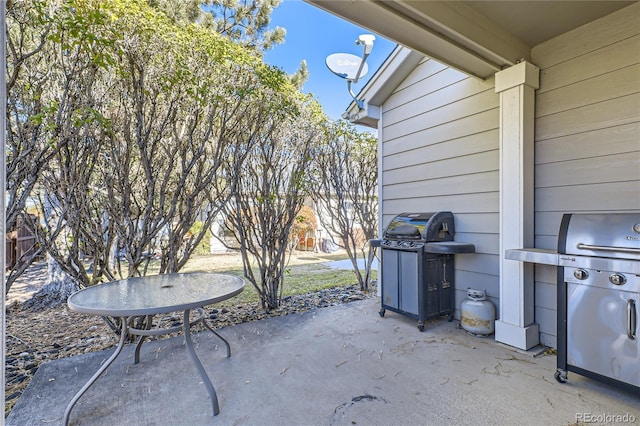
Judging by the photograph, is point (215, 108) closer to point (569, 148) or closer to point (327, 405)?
point (327, 405)

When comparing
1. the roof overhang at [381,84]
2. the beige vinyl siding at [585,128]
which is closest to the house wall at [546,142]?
the beige vinyl siding at [585,128]

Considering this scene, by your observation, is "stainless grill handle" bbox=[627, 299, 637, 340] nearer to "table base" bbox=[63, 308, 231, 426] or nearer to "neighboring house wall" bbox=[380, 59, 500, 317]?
"neighboring house wall" bbox=[380, 59, 500, 317]

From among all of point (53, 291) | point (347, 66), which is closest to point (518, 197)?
point (347, 66)

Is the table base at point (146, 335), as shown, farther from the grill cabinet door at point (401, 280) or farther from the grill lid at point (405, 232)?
the grill lid at point (405, 232)

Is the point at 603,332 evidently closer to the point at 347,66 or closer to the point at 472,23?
the point at 472,23

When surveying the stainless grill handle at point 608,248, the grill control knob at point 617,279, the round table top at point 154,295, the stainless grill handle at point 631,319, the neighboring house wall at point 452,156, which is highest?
the neighboring house wall at point 452,156

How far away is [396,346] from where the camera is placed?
107 inches

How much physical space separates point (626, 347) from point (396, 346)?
151 cm

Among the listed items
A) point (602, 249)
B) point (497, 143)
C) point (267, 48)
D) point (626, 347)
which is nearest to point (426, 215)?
point (497, 143)

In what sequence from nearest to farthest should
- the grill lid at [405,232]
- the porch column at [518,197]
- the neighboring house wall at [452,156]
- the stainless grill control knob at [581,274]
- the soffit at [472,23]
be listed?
the stainless grill control knob at [581,274]
the soffit at [472,23]
the porch column at [518,197]
the neighboring house wall at [452,156]
the grill lid at [405,232]

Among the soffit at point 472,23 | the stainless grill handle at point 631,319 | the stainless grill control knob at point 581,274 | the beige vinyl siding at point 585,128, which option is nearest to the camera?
the stainless grill handle at point 631,319

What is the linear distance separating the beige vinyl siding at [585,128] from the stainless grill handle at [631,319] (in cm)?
81

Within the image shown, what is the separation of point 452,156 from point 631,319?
200cm

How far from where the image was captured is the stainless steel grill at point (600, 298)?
181cm
